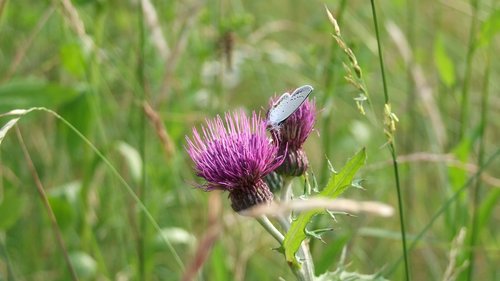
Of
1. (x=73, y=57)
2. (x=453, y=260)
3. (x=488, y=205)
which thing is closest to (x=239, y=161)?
(x=453, y=260)

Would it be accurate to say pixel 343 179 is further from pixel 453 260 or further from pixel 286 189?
pixel 453 260

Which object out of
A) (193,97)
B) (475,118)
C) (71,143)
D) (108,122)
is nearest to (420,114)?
(475,118)

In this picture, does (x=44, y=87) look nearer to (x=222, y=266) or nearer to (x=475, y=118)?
(x=222, y=266)

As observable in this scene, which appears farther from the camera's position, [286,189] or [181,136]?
[181,136]

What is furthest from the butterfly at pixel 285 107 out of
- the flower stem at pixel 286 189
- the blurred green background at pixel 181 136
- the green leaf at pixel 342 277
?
the blurred green background at pixel 181 136

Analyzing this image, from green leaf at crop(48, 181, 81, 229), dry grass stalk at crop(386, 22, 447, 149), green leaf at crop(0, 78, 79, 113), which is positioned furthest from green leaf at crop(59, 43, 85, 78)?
dry grass stalk at crop(386, 22, 447, 149)

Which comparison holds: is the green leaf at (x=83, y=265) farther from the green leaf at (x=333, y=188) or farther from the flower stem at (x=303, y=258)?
the green leaf at (x=333, y=188)
